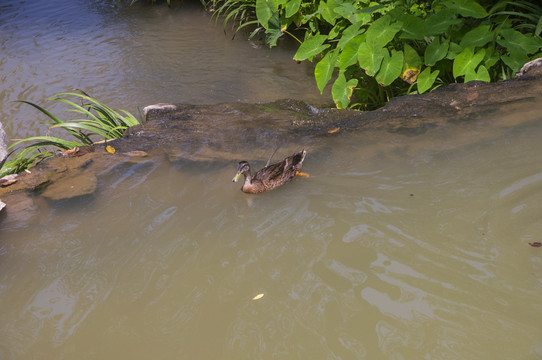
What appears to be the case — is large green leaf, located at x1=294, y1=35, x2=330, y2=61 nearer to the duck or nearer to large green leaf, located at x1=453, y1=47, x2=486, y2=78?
large green leaf, located at x1=453, y1=47, x2=486, y2=78

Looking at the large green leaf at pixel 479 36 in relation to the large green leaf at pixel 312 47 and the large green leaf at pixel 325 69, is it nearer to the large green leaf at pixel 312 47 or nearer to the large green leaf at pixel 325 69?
the large green leaf at pixel 325 69

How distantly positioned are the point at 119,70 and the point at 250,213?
5.35 meters


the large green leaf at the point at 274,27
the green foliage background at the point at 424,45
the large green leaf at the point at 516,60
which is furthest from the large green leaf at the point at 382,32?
the large green leaf at the point at 274,27

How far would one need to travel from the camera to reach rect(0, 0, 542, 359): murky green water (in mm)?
2232

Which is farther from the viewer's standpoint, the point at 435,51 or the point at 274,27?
the point at 274,27

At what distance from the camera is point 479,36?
478 cm

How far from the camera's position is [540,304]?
224 centimetres

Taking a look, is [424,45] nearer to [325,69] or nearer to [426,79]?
[426,79]

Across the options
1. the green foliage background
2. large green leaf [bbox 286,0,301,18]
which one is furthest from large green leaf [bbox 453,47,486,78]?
large green leaf [bbox 286,0,301,18]

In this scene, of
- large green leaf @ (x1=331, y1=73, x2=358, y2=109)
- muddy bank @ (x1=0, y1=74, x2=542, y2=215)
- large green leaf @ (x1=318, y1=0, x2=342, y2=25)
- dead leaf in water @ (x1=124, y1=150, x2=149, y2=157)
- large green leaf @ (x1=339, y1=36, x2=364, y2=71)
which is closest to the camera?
muddy bank @ (x1=0, y1=74, x2=542, y2=215)

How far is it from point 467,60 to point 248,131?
2384 mm

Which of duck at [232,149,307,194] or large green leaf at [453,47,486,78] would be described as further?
large green leaf at [453,47,486,78]

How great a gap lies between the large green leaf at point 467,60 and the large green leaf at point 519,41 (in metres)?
0.24

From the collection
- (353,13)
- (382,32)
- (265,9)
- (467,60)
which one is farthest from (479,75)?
(265,9)
